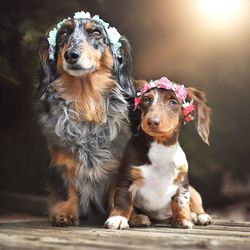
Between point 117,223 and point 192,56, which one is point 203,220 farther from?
point 192,56

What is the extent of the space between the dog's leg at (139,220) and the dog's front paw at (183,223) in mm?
141

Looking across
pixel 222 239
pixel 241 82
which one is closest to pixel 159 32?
pixel 241 82

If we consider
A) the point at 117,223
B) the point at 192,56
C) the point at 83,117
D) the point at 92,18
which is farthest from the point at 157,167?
the point at 192,56

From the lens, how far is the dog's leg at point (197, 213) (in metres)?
3.02

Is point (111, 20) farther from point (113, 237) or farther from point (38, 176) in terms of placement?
point (113, 237)

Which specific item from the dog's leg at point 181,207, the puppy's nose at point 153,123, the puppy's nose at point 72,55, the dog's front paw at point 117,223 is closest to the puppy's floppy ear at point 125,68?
the puppy's nose at point 72,55

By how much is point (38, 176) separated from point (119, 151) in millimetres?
1132

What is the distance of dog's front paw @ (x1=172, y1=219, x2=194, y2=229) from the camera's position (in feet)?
9.09

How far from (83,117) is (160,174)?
0.49 metres

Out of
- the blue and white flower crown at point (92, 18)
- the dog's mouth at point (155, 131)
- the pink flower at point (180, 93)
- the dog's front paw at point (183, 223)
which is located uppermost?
the blue and white flower crown at point (92, 18)

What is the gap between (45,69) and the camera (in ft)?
10.1

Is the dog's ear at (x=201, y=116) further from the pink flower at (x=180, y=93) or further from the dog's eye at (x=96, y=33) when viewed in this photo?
the dog's eye at (x=96, y=33)

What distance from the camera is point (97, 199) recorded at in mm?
2998

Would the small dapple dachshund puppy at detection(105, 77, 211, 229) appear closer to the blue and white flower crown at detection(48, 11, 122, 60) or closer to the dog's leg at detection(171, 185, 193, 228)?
the dog's leg at detection(171, 185, 193, 228)
